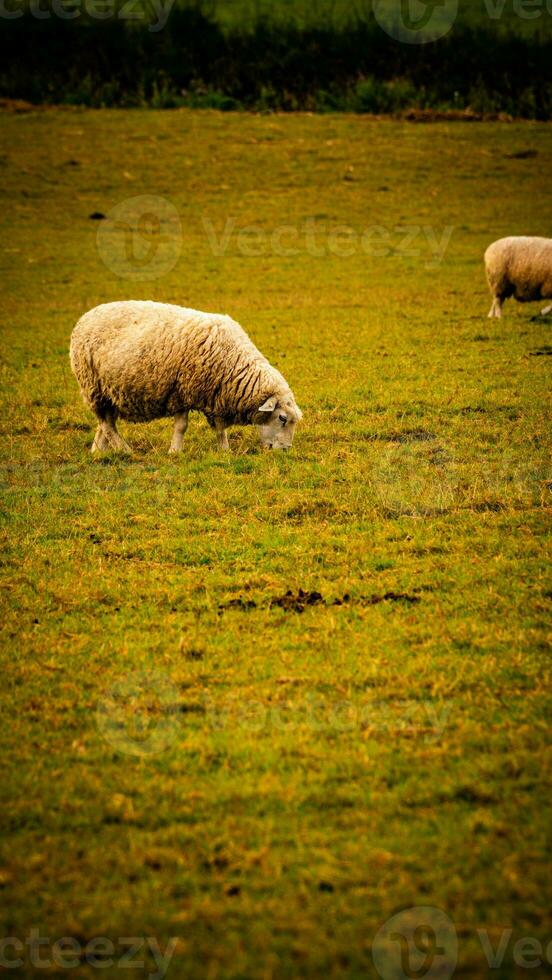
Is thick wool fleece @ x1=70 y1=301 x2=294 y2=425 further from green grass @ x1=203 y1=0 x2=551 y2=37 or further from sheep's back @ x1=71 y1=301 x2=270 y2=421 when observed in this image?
green grass @ x1=203 y1=0 x2=551 y2=37

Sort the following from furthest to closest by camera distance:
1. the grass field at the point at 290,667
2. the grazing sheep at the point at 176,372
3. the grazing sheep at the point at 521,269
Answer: the grazing sheep at the point at 521,269
the grazing sheep at the point at 176,372
the grass field at the point at 290,667

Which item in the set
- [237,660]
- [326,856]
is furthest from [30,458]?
[326,856]

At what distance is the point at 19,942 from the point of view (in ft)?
12.2

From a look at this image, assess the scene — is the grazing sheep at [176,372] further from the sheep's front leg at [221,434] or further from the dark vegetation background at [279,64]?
the dark vegetation background at [279,64]

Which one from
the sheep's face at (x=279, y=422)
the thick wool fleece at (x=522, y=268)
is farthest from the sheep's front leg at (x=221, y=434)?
the thick wool fleece at (x=522, y=268)

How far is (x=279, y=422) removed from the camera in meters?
10.7

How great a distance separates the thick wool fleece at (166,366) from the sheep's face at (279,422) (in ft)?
0.30

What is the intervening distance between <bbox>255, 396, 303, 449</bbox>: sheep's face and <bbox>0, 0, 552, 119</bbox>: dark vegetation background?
32.5m

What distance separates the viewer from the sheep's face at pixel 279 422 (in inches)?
416

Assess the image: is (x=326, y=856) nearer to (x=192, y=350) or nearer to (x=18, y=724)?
(x=18, y=724)

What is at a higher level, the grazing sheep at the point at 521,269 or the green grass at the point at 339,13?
the green grass at the point at 339,13

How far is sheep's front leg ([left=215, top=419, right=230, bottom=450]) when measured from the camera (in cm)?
1095

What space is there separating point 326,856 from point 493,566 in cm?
365

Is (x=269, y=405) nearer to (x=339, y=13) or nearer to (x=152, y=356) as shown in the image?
(x=152, y=356)
